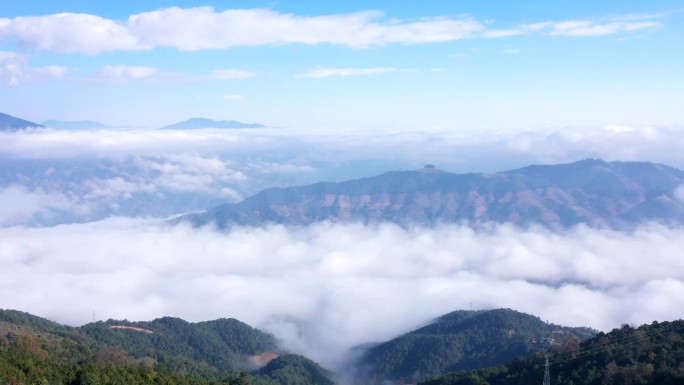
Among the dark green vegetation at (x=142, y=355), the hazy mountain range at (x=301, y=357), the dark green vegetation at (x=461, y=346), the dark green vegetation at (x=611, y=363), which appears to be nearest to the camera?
the dark green vegetation at (x=142, y=355)

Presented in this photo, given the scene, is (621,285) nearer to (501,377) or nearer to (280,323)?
(280,323)

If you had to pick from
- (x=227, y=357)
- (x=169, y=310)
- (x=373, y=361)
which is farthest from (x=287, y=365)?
(x=169, y=310)

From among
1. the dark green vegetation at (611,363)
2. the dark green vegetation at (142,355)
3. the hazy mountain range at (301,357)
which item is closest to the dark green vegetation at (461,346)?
the hazy mountain range at (301,357)

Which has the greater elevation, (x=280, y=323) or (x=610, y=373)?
(x=610, y=373)

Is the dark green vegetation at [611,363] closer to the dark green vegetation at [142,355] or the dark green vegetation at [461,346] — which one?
the dark green vegetation at [142,355]

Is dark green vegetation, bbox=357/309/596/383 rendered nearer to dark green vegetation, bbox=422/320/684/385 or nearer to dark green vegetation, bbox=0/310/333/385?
dark green vegetation, bbox=0/310/333/385

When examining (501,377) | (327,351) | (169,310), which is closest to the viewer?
(501,377)

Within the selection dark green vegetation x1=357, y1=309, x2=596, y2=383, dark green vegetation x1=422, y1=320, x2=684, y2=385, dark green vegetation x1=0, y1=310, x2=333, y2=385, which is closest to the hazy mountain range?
dark green vegetation x1=357, y1=309, x2=596, y2=383

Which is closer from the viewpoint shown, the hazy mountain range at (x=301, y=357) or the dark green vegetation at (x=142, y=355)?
the dark green vegetation at (x=142, y=355)
